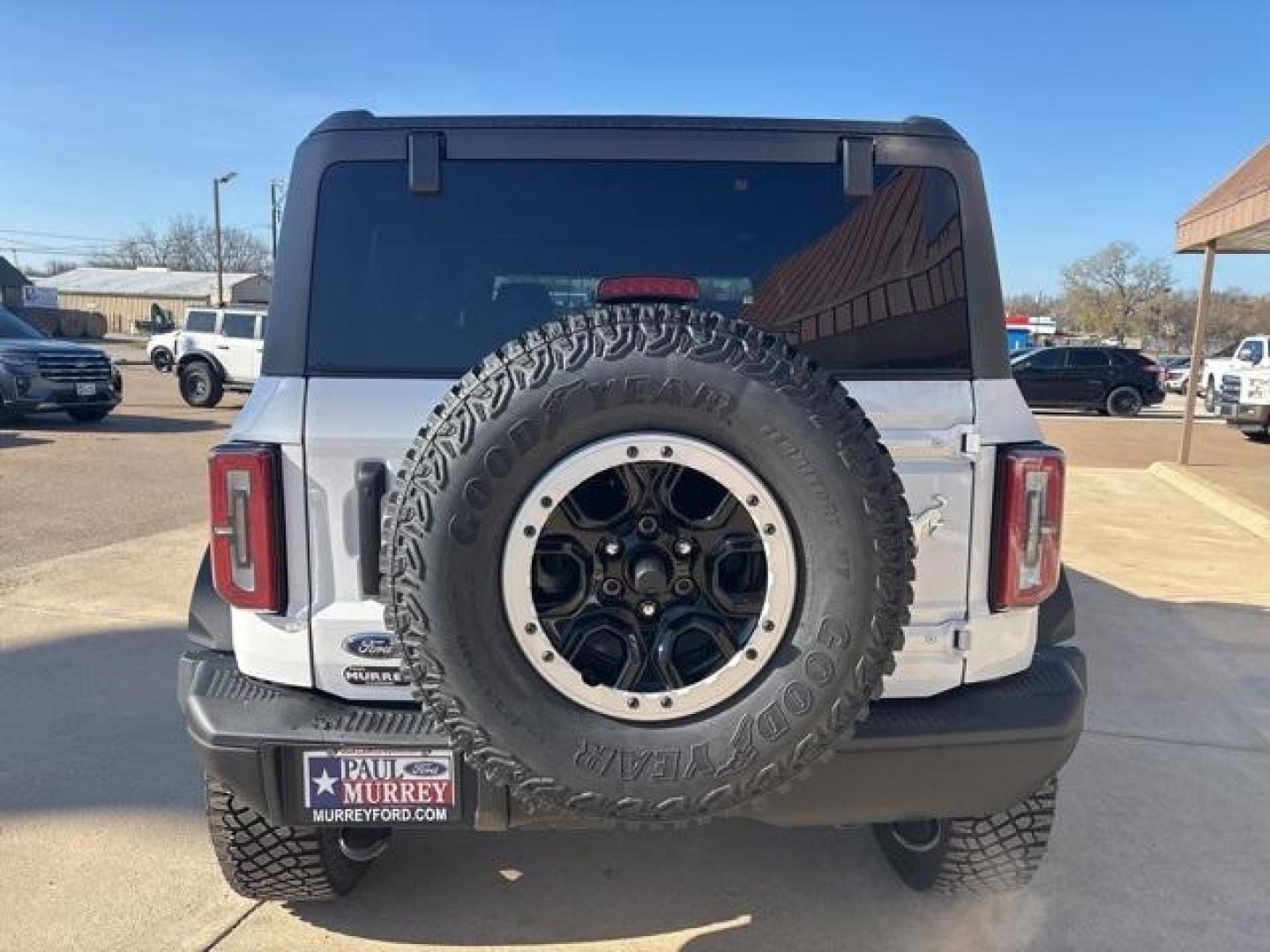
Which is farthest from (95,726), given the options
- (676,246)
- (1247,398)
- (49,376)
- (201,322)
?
(1247,398)

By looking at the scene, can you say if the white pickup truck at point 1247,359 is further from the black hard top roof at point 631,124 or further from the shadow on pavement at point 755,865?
the black hard top roof at point 631,124

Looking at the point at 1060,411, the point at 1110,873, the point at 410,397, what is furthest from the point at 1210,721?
the point at 1060,411

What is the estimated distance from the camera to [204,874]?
286cm

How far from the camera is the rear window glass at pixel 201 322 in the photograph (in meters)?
Answer: 18.9

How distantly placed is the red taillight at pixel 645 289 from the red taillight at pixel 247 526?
0.83 metres

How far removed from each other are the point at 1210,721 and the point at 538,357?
3.84 m

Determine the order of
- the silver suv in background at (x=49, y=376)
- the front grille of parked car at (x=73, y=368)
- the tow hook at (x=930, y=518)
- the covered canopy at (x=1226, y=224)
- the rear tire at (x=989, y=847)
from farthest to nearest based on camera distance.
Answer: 1. the front grille of parked car at (x=73, y=368)
2. the silver suv in background at (x=49, y=376)
3. the covered canopy at (x=1226, y=224)
4. the rear tire at (x=989, y=847)
5. the tow hook at (x=930, y=518)

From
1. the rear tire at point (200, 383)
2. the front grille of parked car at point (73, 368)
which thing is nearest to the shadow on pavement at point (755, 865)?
the front grille of parked car at point (73, 368)

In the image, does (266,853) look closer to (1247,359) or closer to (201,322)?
(201,322)

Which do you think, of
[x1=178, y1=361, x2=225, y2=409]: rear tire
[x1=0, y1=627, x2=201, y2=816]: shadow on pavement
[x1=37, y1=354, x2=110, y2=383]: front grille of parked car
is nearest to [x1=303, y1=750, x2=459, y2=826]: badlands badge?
[x1=0, y1=627, x2=201, y2=816]: shadow on pavement

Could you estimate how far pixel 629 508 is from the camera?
1920 millimetres

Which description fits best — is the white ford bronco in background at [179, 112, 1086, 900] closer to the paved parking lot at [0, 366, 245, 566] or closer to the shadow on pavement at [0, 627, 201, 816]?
the shadow on pavement at [0, 627, 201, 816]

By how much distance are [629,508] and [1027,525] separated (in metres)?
0.97

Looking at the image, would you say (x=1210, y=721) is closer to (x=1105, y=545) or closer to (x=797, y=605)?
(x=797, y=605)
